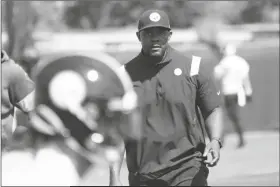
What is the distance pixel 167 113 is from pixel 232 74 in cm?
803

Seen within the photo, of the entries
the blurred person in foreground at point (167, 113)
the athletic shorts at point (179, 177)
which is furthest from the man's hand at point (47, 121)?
the athletic shorts at point (179, 177)

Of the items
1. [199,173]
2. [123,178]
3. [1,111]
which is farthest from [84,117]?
[123,178]

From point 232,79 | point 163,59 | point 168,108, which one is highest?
point 163,59

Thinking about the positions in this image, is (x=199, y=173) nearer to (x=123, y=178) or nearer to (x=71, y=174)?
(x=71, y=174)

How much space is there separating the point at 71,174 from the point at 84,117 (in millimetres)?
571

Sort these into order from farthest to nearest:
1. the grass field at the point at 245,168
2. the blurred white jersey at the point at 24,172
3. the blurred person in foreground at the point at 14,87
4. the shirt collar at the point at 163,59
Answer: the grass field at the point at 245,168, the blurred white jersey at the point at 24,172, the blurred person in foreground at the point at 14,87, the shirt collar at the point at 163,59

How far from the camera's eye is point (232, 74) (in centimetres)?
1276

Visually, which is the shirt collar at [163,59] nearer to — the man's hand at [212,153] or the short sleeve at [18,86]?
the man's hand at [212,153]

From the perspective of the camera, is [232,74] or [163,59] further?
[232,74]

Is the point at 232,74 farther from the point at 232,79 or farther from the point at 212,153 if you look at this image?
the point at 212,153

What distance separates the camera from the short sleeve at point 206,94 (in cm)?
495

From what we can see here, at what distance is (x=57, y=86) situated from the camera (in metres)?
4.32

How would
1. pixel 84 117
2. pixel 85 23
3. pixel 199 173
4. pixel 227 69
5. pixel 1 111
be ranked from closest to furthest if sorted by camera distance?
pixel 84 117
pixel 199 173
pixel 1 111
pixel 227 69
pixel 85 23

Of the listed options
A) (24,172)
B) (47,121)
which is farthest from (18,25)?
(47,121)
